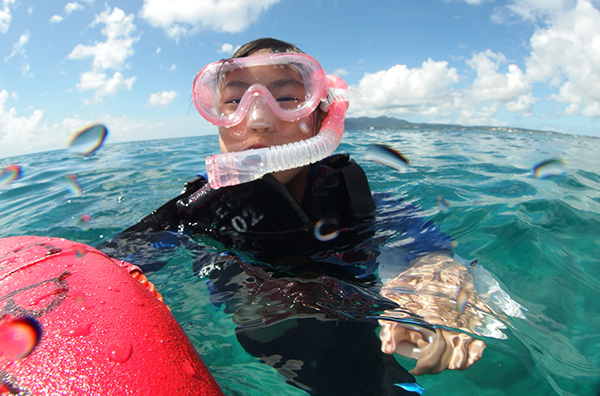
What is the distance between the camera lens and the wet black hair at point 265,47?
7.82 ft

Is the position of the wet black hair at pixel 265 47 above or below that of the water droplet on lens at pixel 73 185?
above

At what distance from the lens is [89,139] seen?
3.05 meters

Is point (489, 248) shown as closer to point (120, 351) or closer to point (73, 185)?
point (120, 351)

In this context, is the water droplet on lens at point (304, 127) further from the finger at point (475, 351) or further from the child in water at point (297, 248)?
the finger at point (475, 351)

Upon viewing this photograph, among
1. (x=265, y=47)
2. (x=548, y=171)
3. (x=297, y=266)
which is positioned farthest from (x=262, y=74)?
(x=548, y=171)

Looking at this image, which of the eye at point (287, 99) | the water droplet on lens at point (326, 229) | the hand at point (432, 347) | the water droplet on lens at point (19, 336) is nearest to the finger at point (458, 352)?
the hand at point (432, 347)

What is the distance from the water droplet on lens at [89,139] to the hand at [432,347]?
3.03 meters

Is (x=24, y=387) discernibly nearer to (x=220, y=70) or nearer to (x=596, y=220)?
(x=220, y=70)

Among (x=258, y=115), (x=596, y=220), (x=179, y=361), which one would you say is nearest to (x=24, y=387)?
(x=179, y=361)

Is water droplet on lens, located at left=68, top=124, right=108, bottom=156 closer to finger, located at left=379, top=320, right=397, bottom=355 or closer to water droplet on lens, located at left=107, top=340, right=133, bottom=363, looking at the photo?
water droplet on lens, located at left=107, top=340, right=133, bottom=363

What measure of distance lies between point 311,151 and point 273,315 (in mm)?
968

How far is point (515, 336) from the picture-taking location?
1.48 m

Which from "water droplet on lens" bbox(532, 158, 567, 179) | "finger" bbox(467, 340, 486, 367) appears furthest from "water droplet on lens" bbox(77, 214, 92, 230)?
"water droplet on lens" bbox(532, 158, 567, 179)

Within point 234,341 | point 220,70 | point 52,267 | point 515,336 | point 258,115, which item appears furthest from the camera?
point 220,70
